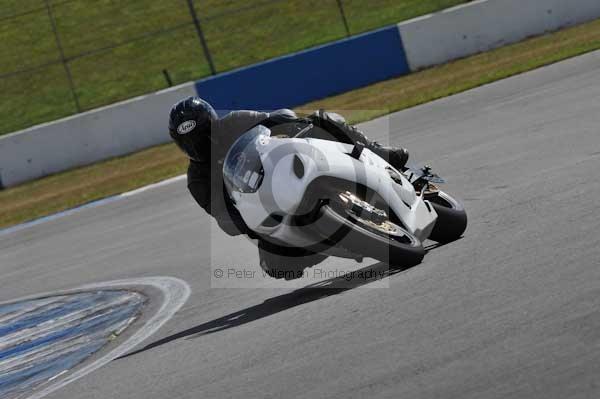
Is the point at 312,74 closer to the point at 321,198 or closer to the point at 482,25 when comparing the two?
the point at 482,25

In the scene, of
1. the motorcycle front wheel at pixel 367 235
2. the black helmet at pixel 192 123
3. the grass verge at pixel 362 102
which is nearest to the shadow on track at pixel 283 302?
the motorcycle front wheel at pixel 367 235

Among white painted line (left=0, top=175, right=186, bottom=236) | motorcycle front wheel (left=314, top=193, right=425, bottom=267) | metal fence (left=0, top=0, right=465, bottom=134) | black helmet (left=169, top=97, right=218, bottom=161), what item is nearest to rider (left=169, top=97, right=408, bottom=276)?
black helmet (left=169, top=97, right=218, bottom=161)

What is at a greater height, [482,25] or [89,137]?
[89,137]

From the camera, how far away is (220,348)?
6.49m

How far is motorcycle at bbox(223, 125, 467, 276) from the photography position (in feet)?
22.1

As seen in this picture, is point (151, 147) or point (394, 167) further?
point (151, 147)

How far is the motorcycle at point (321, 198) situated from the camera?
675 cm

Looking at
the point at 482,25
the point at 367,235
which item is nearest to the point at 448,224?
the point at 367,235

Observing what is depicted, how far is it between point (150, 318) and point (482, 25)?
51.2 feet

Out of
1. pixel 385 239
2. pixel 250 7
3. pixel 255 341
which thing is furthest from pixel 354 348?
pixel 250 7

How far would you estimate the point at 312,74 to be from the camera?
22.6 metres

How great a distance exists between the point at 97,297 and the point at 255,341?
3.88 meters

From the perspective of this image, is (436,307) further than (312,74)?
No

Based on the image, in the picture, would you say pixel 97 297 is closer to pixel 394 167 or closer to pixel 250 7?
pixel 394 167
